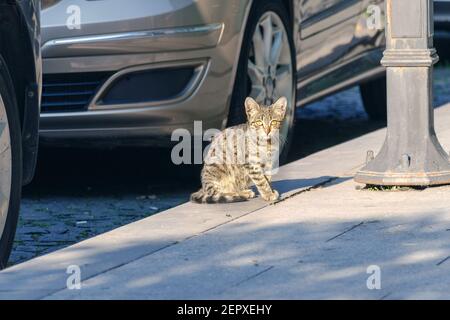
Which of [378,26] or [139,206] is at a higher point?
[378,26]

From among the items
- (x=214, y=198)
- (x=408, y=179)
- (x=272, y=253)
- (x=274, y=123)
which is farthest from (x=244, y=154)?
(x=272, y=253)

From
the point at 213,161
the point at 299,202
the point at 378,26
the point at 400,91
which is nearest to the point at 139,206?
the point at 213,161

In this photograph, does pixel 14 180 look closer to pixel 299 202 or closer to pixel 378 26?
pixel 299 202

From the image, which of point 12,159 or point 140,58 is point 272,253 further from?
point 140,58

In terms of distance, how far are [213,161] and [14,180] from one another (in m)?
1.56

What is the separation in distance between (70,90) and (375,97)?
3.67 m

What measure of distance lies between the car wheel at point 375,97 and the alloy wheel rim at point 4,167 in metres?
4.94

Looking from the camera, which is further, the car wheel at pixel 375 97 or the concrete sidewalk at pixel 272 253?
the car wheel at pixel 375 97

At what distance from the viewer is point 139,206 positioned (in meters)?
7.33

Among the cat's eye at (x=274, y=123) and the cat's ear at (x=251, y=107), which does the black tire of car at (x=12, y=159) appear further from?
the cat's eye at (x=274, y=123)

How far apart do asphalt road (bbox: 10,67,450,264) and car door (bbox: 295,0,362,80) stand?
0.71 m

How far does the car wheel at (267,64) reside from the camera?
7438mm

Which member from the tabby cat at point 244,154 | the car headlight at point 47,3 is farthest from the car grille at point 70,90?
the tabby cat at point 244,154

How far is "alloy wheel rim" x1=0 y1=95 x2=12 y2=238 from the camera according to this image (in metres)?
5.56
